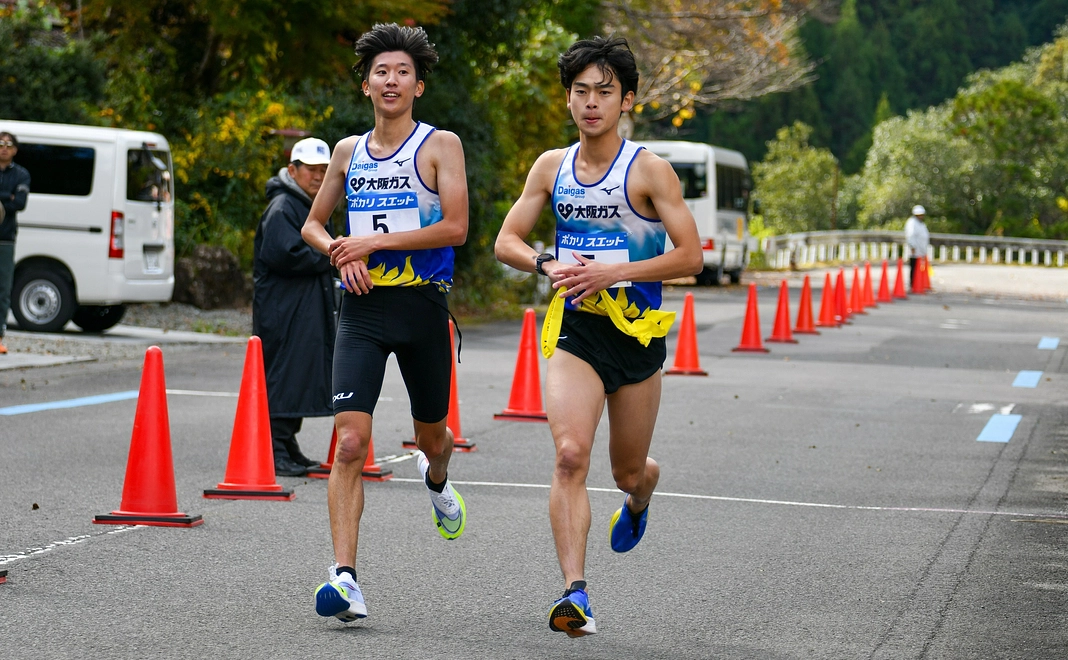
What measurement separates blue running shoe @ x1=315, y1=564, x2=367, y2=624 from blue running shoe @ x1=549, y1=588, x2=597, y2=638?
2.44 ft

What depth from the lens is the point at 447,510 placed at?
242 inches

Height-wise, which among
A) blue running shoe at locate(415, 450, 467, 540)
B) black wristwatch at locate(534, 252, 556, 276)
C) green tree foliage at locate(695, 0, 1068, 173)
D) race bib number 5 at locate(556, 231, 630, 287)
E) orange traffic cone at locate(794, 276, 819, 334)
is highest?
green tree foliage at locate(695, 0, 1068, 173)

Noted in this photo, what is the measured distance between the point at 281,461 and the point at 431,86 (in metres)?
14.1

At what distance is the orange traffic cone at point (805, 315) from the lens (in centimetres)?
2012

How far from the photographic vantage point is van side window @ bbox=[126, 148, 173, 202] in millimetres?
16594

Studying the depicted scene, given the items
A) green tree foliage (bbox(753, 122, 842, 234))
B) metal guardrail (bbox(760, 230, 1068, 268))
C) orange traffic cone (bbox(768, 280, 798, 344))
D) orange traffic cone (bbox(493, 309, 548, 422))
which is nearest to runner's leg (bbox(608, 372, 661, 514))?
orange traffic cone (bbox(493, 309, 548, 422))

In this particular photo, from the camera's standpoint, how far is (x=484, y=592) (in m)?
5.70

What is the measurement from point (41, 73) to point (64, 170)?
3537mm

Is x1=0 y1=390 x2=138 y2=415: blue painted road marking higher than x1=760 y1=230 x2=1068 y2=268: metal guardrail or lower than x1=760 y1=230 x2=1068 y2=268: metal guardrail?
lower

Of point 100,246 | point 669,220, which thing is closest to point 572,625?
point 669,220

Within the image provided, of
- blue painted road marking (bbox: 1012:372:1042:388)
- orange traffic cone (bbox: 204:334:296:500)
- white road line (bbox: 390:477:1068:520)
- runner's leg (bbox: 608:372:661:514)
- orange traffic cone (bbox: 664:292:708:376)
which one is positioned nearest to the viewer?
runner's leg (bbox: 608:372:661:514)

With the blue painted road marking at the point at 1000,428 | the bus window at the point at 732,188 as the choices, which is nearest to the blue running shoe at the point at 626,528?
the blue painted road marking at the point at 1000,428

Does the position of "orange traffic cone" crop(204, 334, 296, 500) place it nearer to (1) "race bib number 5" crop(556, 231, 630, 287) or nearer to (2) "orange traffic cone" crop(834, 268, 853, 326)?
(1) "race bib number 5" crop(556, 231, 630, 287)

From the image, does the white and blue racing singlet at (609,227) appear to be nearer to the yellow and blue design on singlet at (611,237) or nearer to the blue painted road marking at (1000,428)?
the yellow and blue design on singlet at (611,237)
